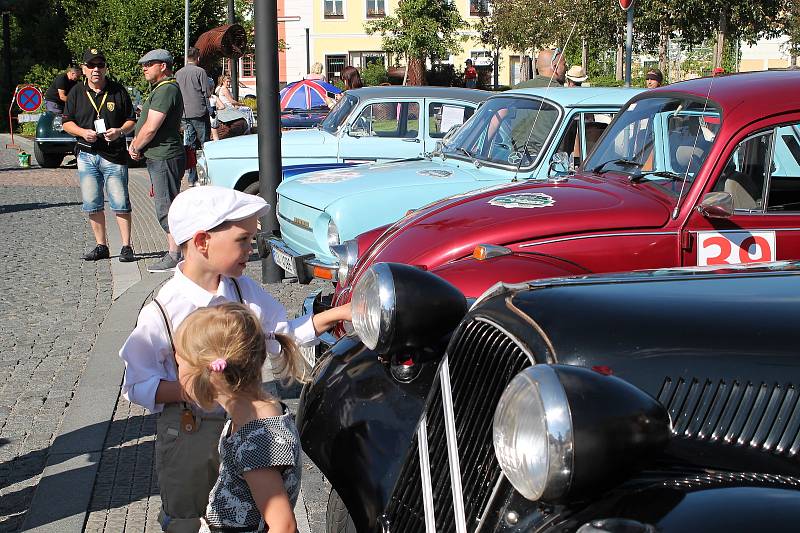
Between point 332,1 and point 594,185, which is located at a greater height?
point 332,1

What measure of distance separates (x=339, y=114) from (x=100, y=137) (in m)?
2.71

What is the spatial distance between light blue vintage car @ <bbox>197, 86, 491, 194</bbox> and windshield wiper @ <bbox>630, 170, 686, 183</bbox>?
17.0ft

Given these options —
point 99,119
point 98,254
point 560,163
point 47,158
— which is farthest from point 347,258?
point 47,158

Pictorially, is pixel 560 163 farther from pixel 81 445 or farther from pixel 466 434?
pixel 466 434

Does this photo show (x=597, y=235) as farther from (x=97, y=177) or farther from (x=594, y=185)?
(x=97, y=177)

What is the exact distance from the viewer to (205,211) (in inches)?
128

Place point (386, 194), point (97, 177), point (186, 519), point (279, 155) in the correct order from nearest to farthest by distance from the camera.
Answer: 1. point (186, 519)
2. point (386, 194)
3. point (279, 155)
4. point (97, 177)

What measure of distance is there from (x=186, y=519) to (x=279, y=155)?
603 cm

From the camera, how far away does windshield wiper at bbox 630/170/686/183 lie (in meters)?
5.15

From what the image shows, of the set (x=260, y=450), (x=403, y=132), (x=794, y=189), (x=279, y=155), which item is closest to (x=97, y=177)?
(x=279, y=155)

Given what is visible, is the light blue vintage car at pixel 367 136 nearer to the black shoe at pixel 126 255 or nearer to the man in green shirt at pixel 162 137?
the man in green shirt at pixel 162 137

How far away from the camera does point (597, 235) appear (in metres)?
4.80

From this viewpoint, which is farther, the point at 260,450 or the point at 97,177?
the point at 97,177

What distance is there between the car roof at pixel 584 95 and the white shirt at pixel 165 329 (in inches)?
177
